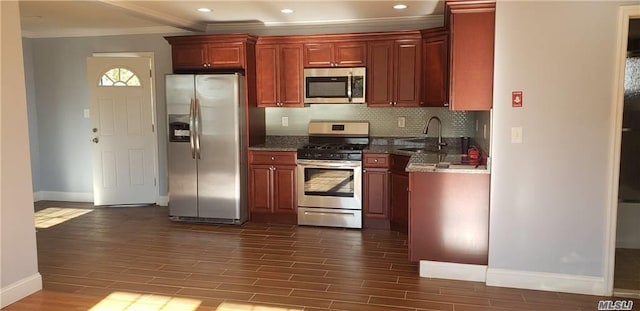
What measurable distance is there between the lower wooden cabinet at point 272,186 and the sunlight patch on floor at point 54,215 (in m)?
2.21

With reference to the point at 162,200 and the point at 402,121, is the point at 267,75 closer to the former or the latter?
the point at 402,121

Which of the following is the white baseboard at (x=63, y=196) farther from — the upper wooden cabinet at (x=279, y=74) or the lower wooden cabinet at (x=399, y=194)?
the lower wooden cabinet at (x=399, y=194)

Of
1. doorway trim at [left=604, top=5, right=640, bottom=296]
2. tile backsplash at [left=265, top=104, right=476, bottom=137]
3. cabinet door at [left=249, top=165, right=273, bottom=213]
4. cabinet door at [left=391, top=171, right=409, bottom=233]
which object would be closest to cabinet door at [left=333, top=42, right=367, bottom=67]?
tile backsplash at [left=265, top=104, right=476, bottom=137]

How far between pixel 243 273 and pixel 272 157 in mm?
1753

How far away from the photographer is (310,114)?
5844 mm

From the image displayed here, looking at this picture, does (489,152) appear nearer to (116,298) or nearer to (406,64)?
(406,64)

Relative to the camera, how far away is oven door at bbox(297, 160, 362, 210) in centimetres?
516

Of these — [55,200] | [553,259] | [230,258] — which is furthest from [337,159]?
[55,200]

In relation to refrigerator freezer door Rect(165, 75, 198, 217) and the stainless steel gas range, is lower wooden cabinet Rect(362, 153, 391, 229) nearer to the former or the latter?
the stainless steel gas range

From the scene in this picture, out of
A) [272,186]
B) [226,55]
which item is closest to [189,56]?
[226,55]

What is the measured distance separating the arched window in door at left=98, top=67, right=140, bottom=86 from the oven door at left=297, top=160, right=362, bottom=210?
2.54m

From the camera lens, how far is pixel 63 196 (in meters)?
6.74

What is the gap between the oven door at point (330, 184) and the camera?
5156 mm

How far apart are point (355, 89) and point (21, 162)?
3.25m
